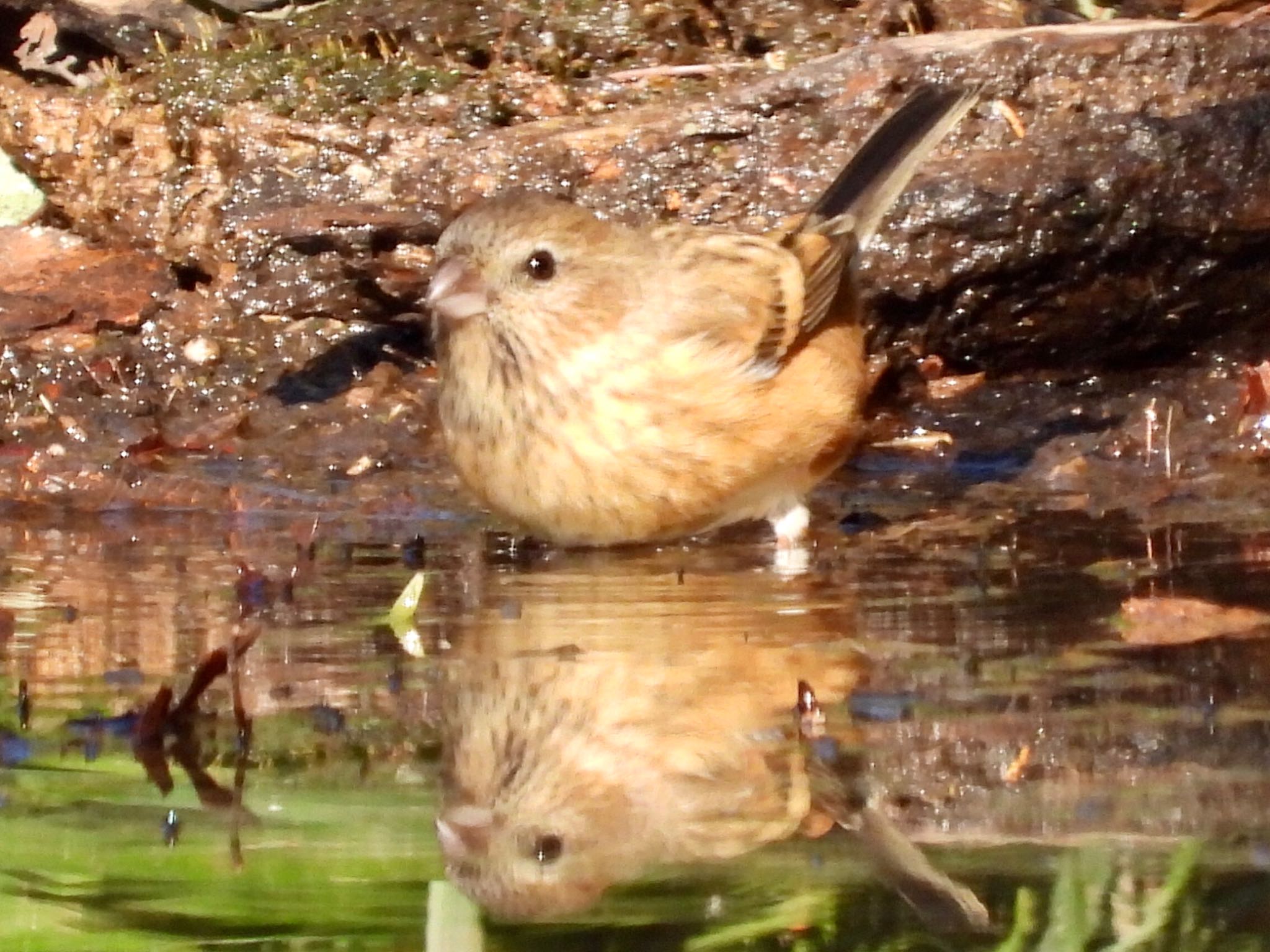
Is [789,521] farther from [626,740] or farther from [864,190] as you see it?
[626,740]

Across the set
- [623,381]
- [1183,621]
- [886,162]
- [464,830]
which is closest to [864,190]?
[886,162]

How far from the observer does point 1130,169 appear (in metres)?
6.08

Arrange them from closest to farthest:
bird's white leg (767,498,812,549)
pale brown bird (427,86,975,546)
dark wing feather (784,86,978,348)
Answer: pale brown bird (427,86,975,546) → bird's white leg (767,498,812,549) → dark wing feather (784,86,978,348)

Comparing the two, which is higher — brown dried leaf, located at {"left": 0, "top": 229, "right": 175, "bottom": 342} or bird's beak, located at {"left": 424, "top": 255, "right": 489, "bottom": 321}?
brown dried leaf, located at {"left": 0, "top": 229, "right": 175, "bottom": 342}

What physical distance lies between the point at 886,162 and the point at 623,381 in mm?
1268

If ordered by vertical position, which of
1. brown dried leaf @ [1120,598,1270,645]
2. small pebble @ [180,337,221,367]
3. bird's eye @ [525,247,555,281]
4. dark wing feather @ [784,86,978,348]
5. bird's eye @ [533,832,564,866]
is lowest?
bird's eye @ [533,832,564,866]

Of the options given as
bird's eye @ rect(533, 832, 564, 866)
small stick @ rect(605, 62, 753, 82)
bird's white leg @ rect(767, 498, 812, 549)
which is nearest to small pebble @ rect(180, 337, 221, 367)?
small stick @ rect(605, 62, 753, 82)

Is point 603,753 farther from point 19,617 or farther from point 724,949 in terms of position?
point 19,617

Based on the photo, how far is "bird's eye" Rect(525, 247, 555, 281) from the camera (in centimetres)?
513

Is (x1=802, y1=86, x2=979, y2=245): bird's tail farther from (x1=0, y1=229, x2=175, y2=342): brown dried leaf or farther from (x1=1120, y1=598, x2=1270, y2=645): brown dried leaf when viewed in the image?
(x1=0, y1=229, x2=175, y2=342): brown dried leaf

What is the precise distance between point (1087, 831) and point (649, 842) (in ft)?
1.93

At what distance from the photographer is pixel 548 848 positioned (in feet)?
9.19

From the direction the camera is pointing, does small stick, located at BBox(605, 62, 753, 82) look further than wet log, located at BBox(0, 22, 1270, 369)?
Yes

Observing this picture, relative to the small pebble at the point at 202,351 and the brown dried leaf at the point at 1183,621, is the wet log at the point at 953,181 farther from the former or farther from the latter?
the brown dried leaf at the point at 1183,621
